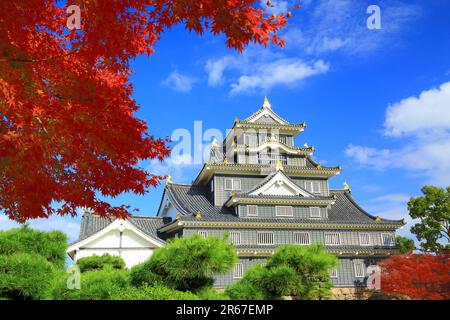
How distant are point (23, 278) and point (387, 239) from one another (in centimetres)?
2494

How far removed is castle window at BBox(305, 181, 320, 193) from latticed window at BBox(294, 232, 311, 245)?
167 inches

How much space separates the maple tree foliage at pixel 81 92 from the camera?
5.13m

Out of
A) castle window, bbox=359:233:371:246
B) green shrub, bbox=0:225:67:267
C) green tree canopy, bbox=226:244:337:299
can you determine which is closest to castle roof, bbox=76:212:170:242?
green shrub, bbox=0:225:67:267

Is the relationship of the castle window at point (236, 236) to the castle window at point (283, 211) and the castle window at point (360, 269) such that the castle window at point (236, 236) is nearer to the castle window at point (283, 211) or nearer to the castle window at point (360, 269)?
the castle window at point (283, 211)

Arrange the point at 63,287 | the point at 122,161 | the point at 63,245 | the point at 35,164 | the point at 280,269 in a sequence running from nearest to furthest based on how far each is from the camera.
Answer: the point at 35,164 < the point at 122,161 < the point at 63,287 < the point at 280,269 < the point at 63,245

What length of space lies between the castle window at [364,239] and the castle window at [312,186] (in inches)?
183

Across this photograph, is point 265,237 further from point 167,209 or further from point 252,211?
point 167,209

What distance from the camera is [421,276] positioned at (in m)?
17.9

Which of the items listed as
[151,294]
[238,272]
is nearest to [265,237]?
[238,272]

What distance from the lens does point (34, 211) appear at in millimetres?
7348
